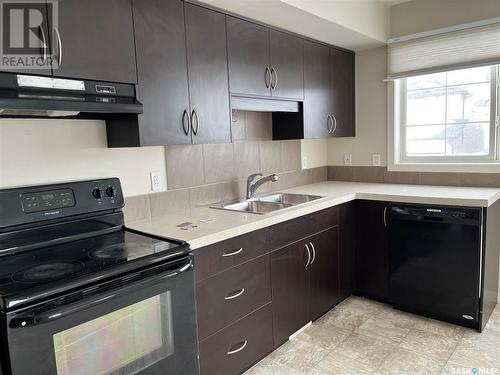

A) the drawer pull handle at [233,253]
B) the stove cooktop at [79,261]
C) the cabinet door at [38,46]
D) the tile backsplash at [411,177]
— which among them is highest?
the cabinet door at [38,46]

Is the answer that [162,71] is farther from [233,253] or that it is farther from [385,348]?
[385,348]

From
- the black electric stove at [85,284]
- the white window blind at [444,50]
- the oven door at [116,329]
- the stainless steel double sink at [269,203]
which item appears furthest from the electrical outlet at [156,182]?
the white window blind at [444,50]

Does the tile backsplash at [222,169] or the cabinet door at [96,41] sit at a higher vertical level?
the cabinet door at [96,41]

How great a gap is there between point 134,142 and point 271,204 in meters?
1.23

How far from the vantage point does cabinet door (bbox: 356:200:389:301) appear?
2779mm

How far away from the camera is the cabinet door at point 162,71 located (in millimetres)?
1786

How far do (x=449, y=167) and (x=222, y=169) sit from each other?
1.78 meters

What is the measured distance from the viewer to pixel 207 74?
2094 millimetres

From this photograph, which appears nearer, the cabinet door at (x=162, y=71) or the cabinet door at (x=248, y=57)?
the cabinet door at (x=162, y=71)

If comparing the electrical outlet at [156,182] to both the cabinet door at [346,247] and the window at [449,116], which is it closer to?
the cabinet door at [346,247]

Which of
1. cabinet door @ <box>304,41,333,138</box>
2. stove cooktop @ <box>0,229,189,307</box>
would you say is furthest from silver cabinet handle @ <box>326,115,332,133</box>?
stove cooktop @ <box>0,229,189,307</box>

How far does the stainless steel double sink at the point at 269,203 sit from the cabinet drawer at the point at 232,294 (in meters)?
0.58

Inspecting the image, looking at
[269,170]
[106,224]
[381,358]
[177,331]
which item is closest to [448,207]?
[381,358]

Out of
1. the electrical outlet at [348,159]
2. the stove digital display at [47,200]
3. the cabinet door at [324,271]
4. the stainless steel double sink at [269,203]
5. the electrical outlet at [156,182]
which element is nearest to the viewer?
the stove digital display at [47,200]
